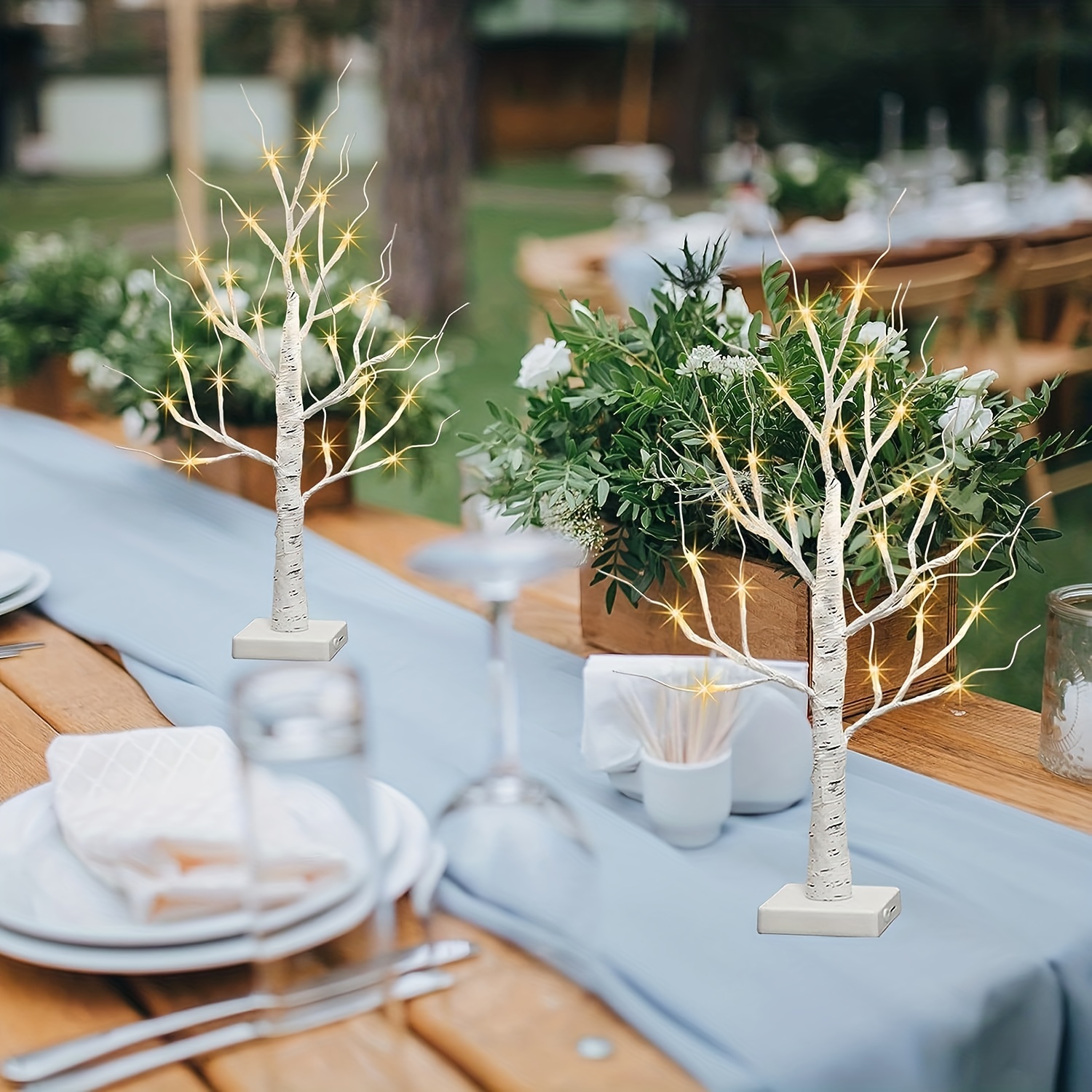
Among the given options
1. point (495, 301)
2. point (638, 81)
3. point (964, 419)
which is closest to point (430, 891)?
point (964, 419)

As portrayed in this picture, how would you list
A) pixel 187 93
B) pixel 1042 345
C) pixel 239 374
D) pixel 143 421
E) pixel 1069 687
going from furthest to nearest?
pixel 1042 345, pixel 187 93, pixel 143 421, pixel 239 374, pixel 1069 687

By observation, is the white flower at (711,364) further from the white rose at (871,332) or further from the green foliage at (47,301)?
the green foliage at (47,301)

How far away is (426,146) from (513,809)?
6498mm

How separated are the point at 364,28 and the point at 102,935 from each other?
14991mm

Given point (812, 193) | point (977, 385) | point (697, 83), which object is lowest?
point (977, 385)

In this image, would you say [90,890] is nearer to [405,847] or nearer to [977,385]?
[405,847]

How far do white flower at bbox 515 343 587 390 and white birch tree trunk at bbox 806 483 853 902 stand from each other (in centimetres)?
53

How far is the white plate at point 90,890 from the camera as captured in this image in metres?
0.73

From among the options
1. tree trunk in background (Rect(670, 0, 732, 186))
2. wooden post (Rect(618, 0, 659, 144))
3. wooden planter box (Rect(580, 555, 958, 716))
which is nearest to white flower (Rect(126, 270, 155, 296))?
wooden planter box (Rect(580, 555, 958, 716))

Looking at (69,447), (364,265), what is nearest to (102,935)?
(69,447)

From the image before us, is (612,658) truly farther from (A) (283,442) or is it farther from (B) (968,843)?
(A) (283,442)

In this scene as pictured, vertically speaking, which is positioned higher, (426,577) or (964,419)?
(964,419)

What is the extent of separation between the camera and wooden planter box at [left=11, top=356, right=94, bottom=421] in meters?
2.66

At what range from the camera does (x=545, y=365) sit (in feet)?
4.62
